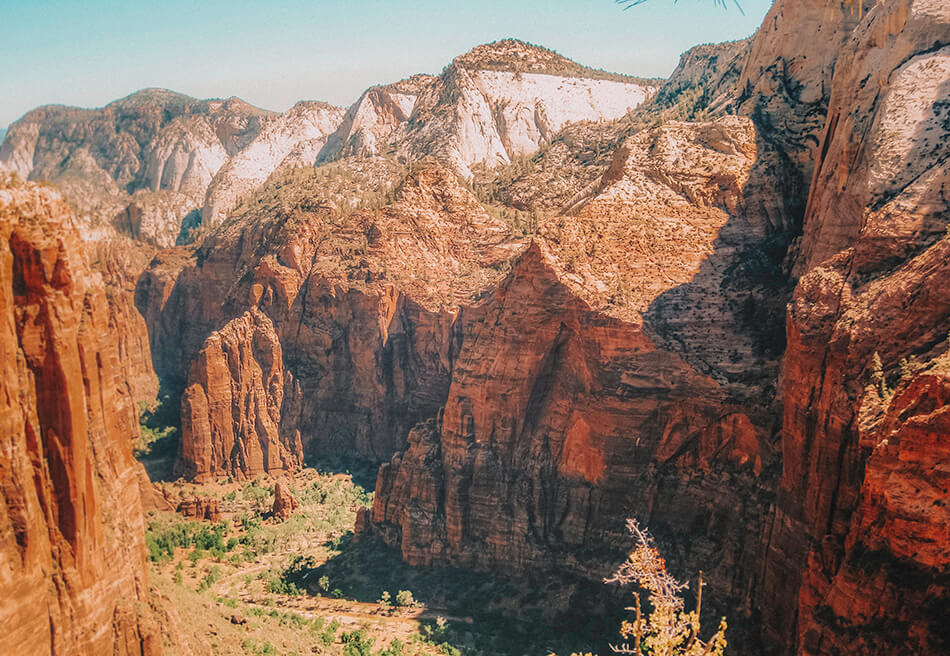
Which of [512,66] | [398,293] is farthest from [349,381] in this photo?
[512,66]

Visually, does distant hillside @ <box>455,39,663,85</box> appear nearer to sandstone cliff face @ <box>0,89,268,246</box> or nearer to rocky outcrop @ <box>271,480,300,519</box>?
sandstone cliff face @ <box>0,89,268,246</box>

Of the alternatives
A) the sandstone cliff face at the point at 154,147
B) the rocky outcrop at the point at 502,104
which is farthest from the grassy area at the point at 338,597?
the sandstone cliff face at the point at 154,147

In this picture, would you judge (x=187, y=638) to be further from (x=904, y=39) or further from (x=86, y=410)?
(x=904, y=39)

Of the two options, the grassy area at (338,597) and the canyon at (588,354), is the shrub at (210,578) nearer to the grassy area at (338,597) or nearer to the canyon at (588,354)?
the grassy area at (338,597)

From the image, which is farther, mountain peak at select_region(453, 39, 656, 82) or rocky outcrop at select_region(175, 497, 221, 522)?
mountain peak at select_region(453, 39, 656, 82)

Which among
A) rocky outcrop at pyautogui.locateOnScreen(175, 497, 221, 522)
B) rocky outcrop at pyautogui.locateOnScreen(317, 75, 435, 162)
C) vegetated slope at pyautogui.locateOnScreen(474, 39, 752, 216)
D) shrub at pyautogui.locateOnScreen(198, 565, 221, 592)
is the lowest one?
shrub at pyautogui.locateOnScreen(198, 565, 221, 592)

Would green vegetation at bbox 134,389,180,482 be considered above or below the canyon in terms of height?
below

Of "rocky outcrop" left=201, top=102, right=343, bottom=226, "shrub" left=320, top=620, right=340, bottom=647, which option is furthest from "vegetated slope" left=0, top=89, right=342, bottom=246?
"shrub" left=320, top=620, right=340, bottom=647
